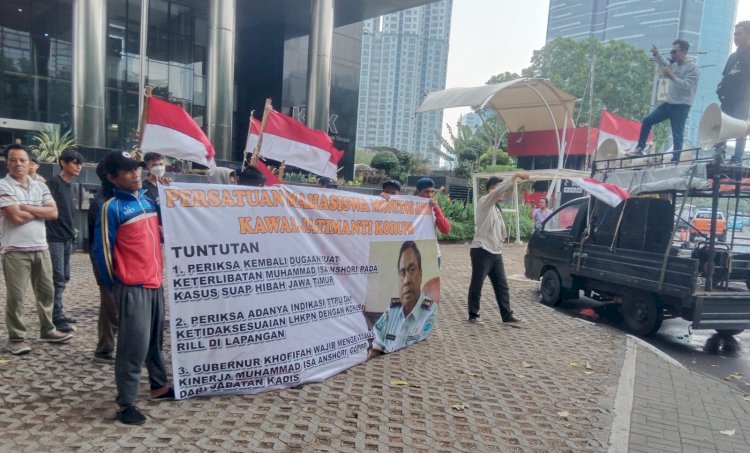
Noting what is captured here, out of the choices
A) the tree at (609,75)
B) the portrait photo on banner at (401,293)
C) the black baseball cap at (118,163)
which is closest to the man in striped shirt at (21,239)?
the black baseball cap at (118,163)

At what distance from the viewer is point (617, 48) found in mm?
40188

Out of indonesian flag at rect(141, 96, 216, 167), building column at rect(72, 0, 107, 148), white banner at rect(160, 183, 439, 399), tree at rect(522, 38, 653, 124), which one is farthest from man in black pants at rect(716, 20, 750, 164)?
tree at rect(522, 38, 653, 124)

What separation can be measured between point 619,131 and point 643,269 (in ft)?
10.2

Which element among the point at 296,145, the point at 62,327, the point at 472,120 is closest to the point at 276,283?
the point at 62,327

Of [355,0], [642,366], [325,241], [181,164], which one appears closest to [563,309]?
[642,366]

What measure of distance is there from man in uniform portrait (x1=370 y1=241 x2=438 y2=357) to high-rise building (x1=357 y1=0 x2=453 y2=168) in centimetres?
5720

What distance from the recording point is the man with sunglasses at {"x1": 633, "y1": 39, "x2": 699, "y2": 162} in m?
7.97

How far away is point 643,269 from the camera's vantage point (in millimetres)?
7086

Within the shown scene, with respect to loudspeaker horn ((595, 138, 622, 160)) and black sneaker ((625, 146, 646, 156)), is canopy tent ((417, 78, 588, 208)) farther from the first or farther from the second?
black sneaker ((625, 146, 646, 156))

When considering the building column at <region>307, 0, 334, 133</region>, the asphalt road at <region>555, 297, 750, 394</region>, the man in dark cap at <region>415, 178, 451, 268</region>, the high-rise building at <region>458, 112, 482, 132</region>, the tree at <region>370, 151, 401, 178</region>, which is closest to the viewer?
the man in dark cap at <region>415, 178, 451, 268</region>

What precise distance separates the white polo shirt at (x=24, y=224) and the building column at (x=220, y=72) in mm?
14569

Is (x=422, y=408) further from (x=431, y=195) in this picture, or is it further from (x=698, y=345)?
(x=698, y=345)

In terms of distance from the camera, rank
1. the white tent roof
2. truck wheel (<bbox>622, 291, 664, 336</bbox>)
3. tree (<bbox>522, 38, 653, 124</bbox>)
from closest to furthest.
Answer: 1. truck wheel (<bbox>622, 291, 664, 336</bbox>)
2. the white tent roof
3. tree (<bbox>522, 38, 653, 124</bbox>)

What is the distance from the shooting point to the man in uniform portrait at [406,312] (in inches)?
204
